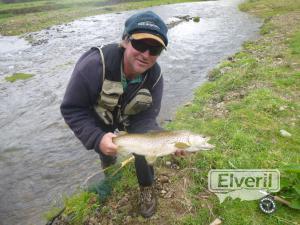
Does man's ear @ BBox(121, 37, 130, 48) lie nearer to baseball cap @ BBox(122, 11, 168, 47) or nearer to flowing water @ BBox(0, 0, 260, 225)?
baseball cap @ BBox(122, 11, 168, 47)

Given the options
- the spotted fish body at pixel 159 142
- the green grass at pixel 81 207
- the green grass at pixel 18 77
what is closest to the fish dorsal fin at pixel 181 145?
the spotted fish body at pixel 159 142

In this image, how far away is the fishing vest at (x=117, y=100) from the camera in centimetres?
466

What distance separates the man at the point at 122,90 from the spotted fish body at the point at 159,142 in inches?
6.0

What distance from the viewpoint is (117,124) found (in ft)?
17.7

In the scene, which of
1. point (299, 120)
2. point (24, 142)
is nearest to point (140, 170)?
point (299, 120)

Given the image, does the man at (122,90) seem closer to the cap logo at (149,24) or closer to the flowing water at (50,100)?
the cap logo at (149,24)

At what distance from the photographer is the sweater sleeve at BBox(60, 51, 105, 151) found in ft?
14.6

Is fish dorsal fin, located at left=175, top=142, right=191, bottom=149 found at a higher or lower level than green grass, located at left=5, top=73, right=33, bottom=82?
higher

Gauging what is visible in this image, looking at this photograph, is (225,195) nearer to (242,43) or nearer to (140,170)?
(140,170)

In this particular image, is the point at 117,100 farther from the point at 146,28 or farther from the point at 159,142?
the point at 146,28

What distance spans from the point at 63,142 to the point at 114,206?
454 cm

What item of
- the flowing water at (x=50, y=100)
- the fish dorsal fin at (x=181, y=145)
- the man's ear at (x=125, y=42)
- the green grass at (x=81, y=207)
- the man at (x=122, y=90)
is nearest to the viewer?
the fish dorsal fin at (x=181, y=145)

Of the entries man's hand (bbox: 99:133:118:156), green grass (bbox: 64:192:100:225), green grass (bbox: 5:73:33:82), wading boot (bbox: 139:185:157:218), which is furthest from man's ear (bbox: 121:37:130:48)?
green grass (bbox: 5:73:33:82)

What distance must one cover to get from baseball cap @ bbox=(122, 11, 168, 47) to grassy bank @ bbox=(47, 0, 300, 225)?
257 cm
